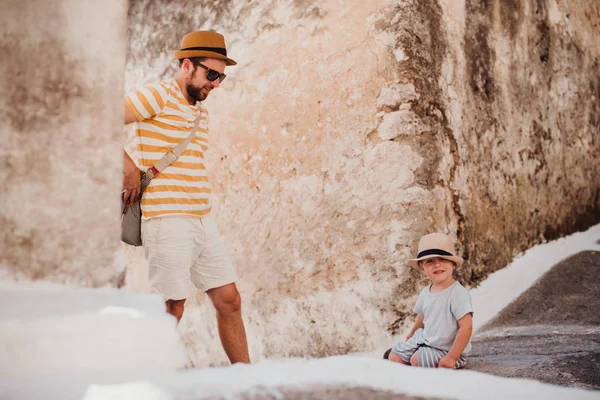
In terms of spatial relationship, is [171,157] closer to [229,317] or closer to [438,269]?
[229,317]

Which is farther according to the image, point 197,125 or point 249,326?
point 249,326

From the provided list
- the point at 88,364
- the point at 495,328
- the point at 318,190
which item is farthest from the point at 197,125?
the point at 495,328

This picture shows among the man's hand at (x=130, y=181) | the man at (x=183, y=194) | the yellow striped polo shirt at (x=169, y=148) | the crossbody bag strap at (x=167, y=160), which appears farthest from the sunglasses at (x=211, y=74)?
the man's hand at (x=130, y=181)

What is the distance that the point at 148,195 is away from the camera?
2623 millimetres

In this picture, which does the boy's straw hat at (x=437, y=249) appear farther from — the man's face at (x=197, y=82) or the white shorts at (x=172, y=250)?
the man's face at (x=197, y=82)

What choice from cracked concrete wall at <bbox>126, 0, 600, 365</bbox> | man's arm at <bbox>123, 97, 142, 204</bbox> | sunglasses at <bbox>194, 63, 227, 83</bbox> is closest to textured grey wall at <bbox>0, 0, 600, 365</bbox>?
cracked concrete wall at <bbox>126, 0, 600, 365</bbox>

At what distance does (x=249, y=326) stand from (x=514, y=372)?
5.57 ft

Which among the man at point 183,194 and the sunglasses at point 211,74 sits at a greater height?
the sunglasses at point 211,74

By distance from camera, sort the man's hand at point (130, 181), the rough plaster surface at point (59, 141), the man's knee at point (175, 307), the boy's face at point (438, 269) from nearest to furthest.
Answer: the rough plaster surface at point (59, 141) < the man's hand at point (130, 181) < the man's knee at point (175, 307) < the boy's face at point (438, 269)

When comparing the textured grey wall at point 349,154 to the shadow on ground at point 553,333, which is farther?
the textured grey wall at point 349,154

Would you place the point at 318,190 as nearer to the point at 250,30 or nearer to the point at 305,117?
the point at 305,117

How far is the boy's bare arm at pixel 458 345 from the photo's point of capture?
255cm

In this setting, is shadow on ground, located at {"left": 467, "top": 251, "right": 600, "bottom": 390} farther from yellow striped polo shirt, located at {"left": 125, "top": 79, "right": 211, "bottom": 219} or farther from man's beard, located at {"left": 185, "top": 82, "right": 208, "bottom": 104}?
man's beard, located at {"left": 185, "top": 82, "right": 208, "bottom": 104}

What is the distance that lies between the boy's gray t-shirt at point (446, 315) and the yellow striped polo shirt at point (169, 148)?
3.28 ft
